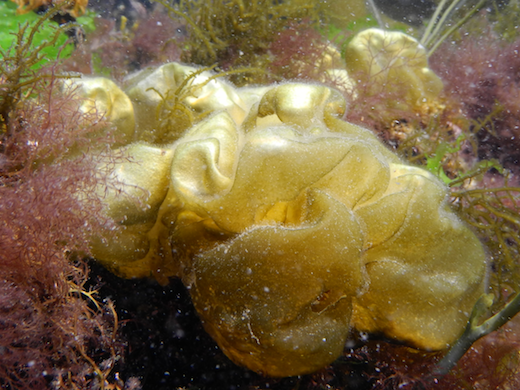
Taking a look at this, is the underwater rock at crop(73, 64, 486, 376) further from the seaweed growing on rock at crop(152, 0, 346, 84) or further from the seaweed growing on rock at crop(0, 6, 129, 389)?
the seaweed growing on rock at crop(152, 0, 346, 84)

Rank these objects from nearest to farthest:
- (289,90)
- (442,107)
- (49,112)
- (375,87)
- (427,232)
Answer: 1. (49,112)
2. (427,232)
3. (289,90)
4. (375,87)
5. (442,107)

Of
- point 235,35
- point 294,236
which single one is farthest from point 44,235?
point 235,35

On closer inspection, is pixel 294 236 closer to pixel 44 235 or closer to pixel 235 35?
pixel 44 235

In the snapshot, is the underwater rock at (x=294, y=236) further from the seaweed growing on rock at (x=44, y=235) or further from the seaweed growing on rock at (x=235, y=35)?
the seaweed growing on rock at (x=235, y=35)

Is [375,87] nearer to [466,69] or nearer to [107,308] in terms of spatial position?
[466,69]

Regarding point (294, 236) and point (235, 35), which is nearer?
point (294, 236)

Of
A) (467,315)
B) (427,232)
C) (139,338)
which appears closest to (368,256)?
(427,232)

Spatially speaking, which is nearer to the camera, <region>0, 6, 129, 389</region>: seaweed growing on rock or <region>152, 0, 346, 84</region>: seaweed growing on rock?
<region>0, 6, 129, 389</region>: seaweed growing on rock

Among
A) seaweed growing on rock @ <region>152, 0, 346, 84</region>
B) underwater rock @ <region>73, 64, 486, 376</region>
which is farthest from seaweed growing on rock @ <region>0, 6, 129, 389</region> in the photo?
seaweed growing on rock @ <region>152, 0, 346, 84</region>
